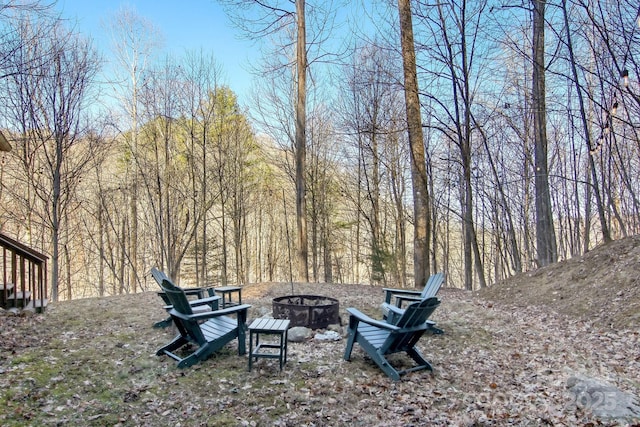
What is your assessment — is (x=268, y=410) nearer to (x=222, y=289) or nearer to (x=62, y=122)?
(x=222, y=289)

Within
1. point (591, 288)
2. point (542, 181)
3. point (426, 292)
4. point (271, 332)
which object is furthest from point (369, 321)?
point (542, 181)

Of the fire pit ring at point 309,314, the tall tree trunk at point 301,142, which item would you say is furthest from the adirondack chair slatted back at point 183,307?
the tall tree trunk at point 301,142

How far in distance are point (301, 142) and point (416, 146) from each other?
3.24m

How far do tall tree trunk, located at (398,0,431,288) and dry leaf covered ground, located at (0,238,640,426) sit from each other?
2.33m

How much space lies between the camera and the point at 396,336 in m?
3.43

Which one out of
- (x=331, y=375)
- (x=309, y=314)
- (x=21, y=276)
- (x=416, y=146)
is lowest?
(x=331, y=375)

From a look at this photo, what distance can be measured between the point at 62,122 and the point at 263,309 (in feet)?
20.6

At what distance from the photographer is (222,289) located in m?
5.61

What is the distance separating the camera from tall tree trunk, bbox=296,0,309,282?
971 cm

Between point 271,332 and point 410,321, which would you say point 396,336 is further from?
point 271,332

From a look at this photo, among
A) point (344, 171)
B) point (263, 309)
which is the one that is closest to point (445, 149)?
point (344, 171)

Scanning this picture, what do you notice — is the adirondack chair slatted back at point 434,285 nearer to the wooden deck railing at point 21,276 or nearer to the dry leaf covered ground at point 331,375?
the dry leaf covered ground at point 331,375

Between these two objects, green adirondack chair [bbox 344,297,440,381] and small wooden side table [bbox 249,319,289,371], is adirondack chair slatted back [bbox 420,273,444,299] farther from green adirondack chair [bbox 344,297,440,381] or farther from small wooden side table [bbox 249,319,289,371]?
small wooden side table [bbox 249,319,289,371]

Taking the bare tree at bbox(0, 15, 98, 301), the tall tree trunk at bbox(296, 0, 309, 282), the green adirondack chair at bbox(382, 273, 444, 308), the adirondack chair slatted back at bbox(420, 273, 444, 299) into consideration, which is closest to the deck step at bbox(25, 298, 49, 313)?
the bare tree at bbox(0, 15, 98, 301)
